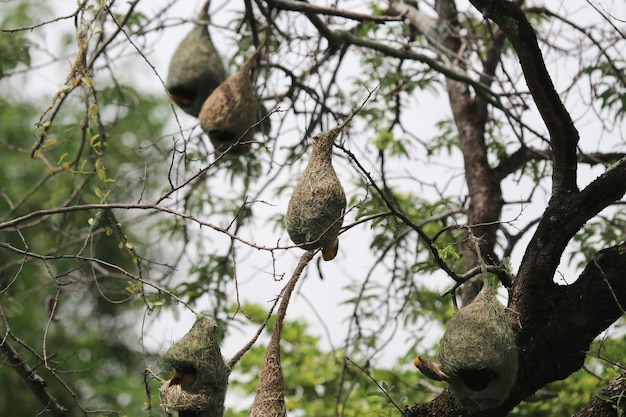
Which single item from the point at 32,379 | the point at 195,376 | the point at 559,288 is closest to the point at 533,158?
the point at 559,288

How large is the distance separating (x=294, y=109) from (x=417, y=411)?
5.66 feet

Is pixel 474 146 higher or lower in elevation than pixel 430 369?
higher

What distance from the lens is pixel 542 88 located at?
2602 millimetres

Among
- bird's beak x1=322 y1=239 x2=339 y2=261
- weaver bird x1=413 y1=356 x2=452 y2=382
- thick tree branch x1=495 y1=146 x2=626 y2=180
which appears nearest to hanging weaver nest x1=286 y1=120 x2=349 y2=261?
bird's beak x1=322 y1=239 x2=339 y2=261

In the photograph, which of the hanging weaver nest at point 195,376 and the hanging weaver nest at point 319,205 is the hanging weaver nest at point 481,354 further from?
the hanging weaver nest at point 195,376

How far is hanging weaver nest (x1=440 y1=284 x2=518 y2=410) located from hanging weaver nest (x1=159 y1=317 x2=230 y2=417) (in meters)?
0.64

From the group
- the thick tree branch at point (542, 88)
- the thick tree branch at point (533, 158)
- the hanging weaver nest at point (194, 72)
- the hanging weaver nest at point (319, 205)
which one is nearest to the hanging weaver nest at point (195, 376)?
the hanging weaver nest at point (319, 205)

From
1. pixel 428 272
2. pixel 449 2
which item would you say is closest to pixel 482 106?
pixel 449 2

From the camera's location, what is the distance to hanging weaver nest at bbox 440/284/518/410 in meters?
2.47

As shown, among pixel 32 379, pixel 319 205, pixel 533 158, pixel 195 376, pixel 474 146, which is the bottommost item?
pixel 195 376

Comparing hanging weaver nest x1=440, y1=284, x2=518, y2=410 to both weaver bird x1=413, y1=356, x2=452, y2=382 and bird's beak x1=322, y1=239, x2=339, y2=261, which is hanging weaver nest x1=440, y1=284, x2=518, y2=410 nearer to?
weaver bird x1=413, y1=356, x2=452, y2=382

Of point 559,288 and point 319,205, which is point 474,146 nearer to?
point 559,288

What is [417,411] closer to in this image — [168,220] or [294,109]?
[294,109]

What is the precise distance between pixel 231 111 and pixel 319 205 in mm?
1246
